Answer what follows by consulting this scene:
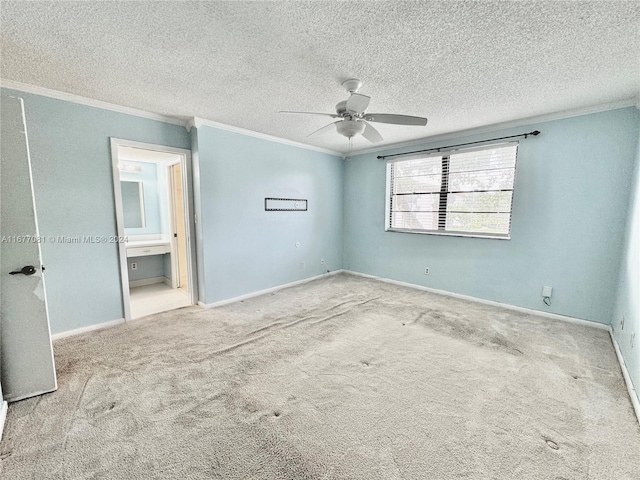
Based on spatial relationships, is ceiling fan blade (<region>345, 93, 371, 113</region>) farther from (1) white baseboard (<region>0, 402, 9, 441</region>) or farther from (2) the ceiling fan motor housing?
(1) white baseboard (<region>0, 402, 9, 441</region>)

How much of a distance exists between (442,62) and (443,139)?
224cm

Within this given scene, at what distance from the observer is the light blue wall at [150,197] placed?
4.74m

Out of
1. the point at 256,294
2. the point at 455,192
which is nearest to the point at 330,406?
the point at 256,294

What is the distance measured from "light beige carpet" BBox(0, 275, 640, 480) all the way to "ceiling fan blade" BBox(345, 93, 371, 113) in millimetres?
2152

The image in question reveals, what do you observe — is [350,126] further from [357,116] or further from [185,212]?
[185,212]

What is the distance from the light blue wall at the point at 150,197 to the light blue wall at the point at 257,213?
1.83 metres

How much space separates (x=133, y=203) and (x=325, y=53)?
4.40 m

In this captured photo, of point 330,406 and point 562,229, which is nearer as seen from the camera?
point 330,406

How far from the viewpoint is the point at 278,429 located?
162cm

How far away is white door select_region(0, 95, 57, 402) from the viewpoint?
1.75 meters

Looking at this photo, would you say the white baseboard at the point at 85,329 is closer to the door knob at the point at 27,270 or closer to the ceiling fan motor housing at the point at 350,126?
the door knob at the point at 27,270

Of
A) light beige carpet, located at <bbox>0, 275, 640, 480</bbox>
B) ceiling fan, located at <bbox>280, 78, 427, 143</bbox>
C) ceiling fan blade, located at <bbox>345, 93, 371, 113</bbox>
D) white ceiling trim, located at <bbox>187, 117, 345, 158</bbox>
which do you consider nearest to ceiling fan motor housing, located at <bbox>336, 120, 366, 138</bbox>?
ceiling fan, located at <bbox>280, 78, 427, 143</bbox>

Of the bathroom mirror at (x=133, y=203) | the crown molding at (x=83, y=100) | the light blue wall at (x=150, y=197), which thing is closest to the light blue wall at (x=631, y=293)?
the crown molding at (x=83, y=100)

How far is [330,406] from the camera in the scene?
5.93 feet
